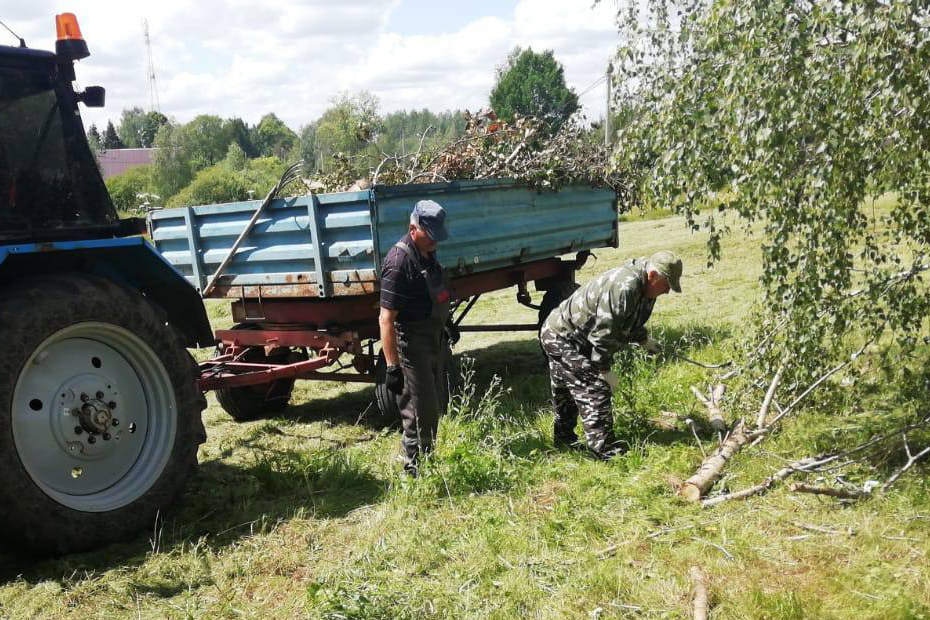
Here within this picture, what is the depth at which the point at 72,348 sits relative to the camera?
405 centimetres

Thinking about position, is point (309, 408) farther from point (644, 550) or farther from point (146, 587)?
point (644, 550)

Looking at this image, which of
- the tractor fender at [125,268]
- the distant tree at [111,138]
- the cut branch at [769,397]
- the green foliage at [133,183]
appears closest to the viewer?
the tractor fender at [125,268]

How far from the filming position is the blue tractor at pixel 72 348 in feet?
12.2

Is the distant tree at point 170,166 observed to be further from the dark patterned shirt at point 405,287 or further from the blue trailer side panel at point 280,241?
the dark patterned shirt at point 405,287

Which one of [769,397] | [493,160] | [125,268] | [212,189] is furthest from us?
[212,189]

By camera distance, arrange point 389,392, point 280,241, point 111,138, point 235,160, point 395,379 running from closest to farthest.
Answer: point 395,379
point 389,392
point 280,241
point 235,160
point 111,138

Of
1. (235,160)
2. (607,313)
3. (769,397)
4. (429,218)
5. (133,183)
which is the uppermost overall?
(235,160)

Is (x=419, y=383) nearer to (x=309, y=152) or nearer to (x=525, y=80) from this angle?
(x=309, y=152)

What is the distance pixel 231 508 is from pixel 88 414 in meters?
1.00

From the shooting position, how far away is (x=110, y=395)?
414cm

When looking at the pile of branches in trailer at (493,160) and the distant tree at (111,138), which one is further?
the distant tree at (111,138)

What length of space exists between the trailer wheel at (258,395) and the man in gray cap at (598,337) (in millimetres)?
2259

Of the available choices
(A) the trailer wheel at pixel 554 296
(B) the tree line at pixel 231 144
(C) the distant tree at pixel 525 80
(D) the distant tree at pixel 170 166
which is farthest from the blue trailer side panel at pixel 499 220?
(C) the distant tree at pixel 525 80

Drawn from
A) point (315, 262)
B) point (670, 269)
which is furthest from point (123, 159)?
point (670, 269)
